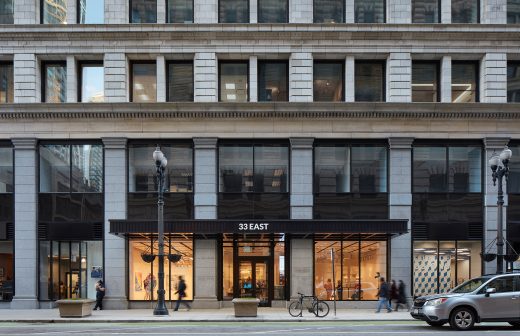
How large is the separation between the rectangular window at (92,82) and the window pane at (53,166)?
8.88ft

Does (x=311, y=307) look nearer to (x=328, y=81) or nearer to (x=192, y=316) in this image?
(x=192, y=316)

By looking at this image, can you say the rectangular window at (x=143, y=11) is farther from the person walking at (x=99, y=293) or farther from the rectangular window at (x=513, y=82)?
the rectangular window at (x=513, y=82)

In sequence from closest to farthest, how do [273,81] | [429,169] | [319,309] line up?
[319,309] < [429,169] < [273,81]

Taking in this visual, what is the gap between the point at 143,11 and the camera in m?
26.6

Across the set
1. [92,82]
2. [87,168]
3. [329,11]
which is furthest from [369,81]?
[87,168]

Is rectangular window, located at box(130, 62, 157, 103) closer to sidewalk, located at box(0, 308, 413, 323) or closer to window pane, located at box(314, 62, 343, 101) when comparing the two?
window pane, located at box(314, 62, 343, 101)

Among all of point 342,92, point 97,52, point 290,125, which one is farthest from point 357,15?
point 97,52

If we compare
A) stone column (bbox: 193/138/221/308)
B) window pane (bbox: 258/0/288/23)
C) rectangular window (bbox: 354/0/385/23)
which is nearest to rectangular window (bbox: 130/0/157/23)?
window pane (bbox: 258/0/288/23)

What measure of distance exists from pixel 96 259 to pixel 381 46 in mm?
17346

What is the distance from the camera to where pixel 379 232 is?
78.2 feet

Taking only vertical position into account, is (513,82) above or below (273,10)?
below

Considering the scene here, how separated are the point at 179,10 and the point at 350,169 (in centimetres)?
1163

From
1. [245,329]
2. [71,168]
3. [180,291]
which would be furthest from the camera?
[71,168]

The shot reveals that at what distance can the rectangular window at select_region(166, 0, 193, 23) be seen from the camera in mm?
26703
